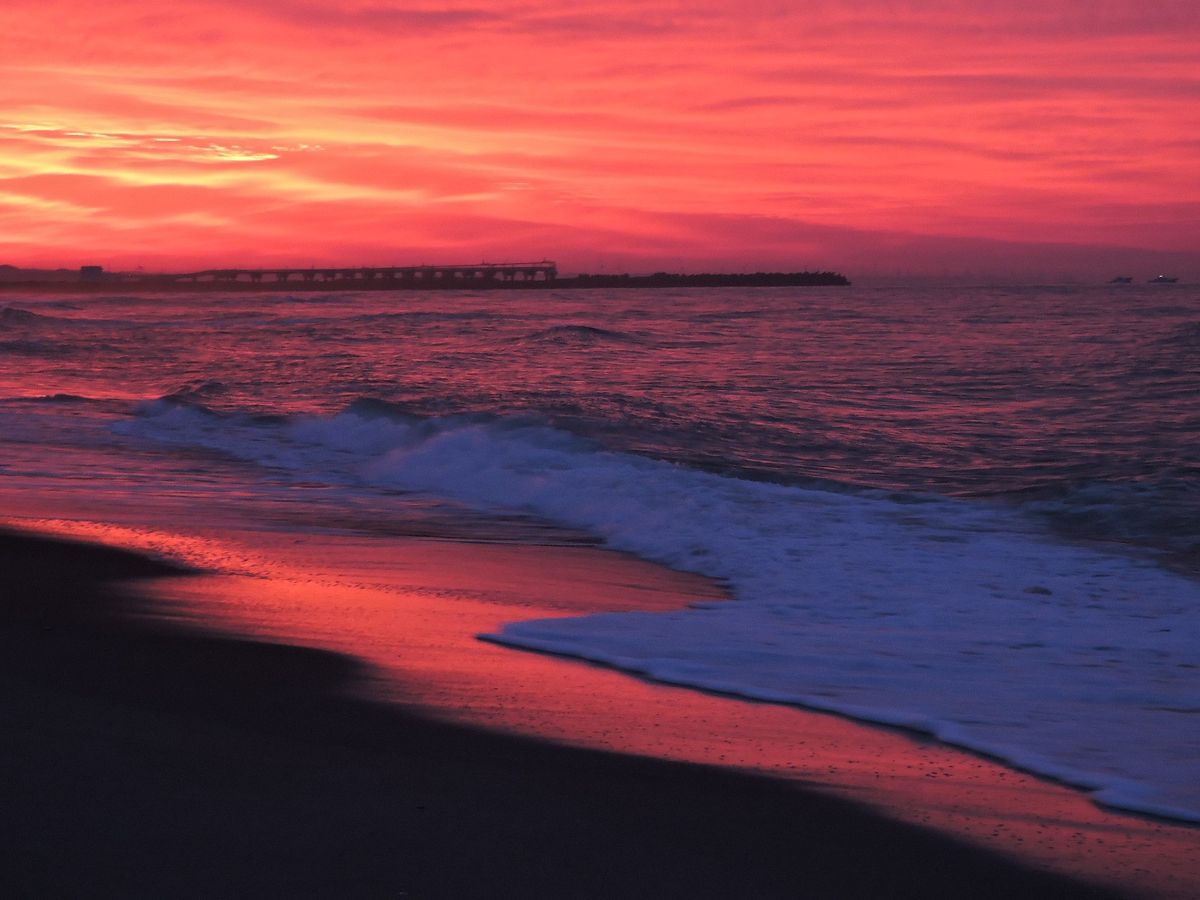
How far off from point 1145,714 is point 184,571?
532cm

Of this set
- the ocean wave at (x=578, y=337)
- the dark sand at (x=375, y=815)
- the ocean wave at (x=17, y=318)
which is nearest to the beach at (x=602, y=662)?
the dark sand at (x=375, y=815)

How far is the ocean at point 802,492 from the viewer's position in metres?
5.28

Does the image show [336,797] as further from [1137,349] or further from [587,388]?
[1137,349]

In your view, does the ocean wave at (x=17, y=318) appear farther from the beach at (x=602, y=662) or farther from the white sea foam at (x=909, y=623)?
the white sea foam at (x=909, y=623)

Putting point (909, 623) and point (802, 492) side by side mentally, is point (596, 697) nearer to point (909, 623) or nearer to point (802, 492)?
point (909, 623)

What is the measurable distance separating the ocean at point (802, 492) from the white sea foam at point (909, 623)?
0.02 m

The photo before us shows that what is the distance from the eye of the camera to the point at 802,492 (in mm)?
10969

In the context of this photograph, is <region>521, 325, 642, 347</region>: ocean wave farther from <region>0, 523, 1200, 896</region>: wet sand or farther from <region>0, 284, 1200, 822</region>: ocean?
<region>0, 523, 1200, 896</region>: wet sand

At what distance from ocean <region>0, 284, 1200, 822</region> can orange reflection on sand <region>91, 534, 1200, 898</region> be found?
9.3 inches

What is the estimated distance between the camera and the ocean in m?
5.28

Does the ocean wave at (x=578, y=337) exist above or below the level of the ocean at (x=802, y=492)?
above

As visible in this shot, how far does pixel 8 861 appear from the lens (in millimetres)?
2979

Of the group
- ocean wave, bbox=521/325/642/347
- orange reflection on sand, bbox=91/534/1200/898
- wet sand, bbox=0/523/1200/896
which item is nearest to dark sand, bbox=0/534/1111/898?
wet sand, bbox=0/523/1200/896

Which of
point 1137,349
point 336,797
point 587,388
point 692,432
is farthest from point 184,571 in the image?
point 1137,349
